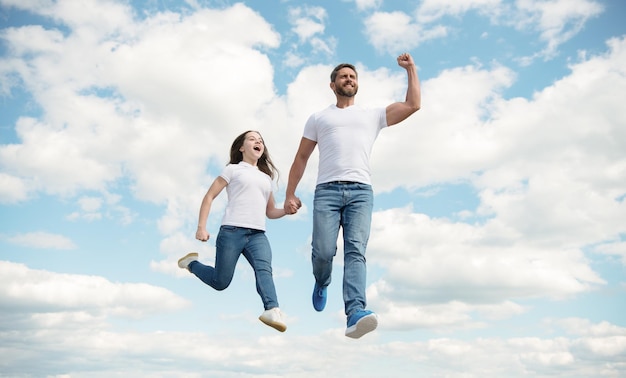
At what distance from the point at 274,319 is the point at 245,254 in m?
1.15

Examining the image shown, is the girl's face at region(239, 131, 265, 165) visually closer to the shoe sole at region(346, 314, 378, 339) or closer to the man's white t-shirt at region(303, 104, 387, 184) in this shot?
the man's white t-shirt at region(303, 104, 387, 184)

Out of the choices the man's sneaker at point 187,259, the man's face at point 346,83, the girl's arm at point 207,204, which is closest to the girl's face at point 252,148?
the girl's arm at point 207,204

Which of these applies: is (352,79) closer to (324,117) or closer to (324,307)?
(324,117)

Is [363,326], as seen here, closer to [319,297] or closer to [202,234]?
[319,297]

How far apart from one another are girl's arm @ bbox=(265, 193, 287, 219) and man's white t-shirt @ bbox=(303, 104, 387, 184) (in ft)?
5.57

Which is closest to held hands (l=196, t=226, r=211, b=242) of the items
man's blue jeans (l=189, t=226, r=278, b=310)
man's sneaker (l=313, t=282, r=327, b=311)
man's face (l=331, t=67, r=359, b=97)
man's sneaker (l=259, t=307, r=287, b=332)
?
man's blue jeans (l=189, t=226, r=278, b=310)

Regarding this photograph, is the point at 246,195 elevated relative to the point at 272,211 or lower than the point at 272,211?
elevated

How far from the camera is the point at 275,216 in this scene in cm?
1028

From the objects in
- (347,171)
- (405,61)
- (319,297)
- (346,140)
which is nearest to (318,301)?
(319,297)

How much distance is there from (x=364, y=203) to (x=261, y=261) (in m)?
2.17

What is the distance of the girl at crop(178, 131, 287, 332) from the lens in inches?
381

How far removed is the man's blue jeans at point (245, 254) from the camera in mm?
9703

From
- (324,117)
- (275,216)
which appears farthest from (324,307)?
(324,117)

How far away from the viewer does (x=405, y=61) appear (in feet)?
28.2
